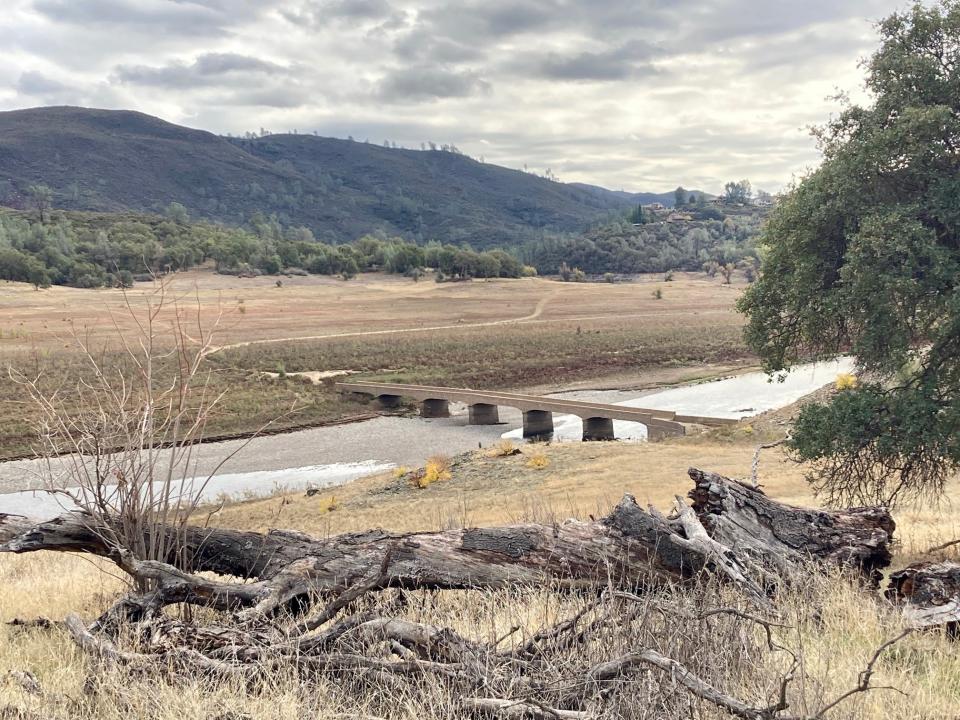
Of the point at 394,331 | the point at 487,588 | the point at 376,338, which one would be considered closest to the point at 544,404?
the point at 376,338

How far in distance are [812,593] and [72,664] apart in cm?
518

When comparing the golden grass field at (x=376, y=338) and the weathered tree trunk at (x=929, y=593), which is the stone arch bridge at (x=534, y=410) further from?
the weathered tree trunk at (x=929, y=593)

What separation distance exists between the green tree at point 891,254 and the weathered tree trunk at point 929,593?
6179 millimetres

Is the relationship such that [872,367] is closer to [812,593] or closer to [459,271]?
[812,593]

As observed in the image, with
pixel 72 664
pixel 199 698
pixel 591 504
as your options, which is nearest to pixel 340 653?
pixel 199 698

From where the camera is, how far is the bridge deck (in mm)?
38188

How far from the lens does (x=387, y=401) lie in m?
51.8

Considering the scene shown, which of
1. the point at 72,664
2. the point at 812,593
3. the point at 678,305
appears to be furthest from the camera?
the point at 678,305

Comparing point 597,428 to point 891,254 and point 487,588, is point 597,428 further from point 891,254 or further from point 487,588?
point 487,588

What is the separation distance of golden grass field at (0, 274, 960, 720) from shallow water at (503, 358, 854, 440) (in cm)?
626

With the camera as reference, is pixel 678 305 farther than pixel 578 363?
Yes

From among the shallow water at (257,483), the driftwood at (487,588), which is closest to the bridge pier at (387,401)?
the shallow water at (257,483)

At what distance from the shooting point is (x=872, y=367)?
11766 millimetres

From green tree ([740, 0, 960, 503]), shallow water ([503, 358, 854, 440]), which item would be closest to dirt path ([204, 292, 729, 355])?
shallow water ([503, 358, 854, 440])
